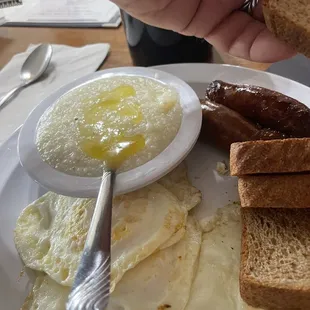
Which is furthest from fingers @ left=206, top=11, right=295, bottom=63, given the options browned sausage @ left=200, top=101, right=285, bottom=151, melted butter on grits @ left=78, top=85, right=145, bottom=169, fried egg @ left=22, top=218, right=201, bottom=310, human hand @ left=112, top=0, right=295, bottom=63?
fried egg @ left=22, top=218, right=201, bottom=310

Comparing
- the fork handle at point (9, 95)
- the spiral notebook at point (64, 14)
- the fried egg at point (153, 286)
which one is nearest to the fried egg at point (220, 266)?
the fried egg at point (153, 286)

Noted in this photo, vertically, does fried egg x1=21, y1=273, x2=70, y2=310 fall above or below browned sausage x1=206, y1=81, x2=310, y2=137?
below

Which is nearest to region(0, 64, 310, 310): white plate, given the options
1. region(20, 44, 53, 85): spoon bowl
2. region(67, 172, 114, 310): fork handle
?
region(67, 172, 114, 310): fork handle

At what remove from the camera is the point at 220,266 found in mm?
1398

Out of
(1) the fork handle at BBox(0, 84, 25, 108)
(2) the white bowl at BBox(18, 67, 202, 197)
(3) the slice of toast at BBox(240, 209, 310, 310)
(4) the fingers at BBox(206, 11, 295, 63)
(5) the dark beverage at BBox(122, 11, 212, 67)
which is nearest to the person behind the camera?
(3) the slice of toast at BBox(240, 209, 310, 310)

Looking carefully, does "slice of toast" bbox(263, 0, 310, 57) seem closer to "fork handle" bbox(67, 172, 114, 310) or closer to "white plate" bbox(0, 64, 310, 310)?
"white plate" bbox(0, 64, 310, 310)

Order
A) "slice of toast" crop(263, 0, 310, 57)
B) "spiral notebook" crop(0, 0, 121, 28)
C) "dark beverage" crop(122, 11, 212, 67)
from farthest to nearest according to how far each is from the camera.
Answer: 1. "spiral notebook" crop(0, 0, 121, 28)
2. "dark beverage" crop(122, 11, 212, 67)
3. "slice of toast" crop(263, 0, 310, 57)

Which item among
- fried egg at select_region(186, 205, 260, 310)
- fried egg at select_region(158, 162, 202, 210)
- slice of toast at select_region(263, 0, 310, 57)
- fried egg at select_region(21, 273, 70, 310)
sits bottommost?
fried egg at select_region(186, 205, 260, 310)

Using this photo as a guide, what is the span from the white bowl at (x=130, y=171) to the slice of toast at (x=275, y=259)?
1.08 feet

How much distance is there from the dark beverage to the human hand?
0.56ft

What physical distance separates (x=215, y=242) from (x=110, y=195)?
40 centimetres

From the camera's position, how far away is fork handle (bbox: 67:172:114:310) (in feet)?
3.51

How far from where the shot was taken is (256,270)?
131 centimetres

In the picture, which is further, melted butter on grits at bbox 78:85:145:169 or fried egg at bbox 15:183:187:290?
melted butter on grits at bbox 78:85:145:169
